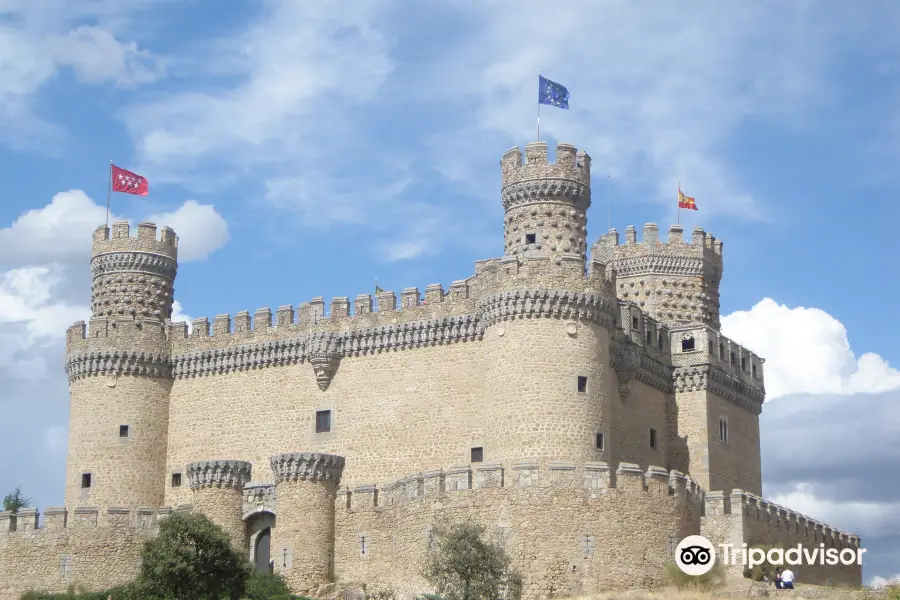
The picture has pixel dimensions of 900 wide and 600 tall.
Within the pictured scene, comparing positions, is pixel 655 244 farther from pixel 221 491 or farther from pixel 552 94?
pixel 221 491

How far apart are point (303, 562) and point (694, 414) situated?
1459cm

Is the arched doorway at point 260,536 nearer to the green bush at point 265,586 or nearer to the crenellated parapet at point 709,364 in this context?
the green bush at point 265,586

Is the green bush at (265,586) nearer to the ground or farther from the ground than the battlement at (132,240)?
nearer to the ground

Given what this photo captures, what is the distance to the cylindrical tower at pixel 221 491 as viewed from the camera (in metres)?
44.6

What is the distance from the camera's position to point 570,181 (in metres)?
47.2

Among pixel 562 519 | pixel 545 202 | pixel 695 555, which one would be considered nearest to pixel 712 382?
pixel 545 202

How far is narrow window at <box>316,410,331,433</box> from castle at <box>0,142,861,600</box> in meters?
0.10

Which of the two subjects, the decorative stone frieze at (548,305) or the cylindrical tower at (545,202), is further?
the cylindrical tower at (545,202)

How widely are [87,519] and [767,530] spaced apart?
1918 centimetres

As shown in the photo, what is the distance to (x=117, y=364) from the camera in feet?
171

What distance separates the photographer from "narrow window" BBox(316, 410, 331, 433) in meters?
49.6

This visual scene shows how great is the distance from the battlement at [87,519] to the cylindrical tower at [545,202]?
12684 mm

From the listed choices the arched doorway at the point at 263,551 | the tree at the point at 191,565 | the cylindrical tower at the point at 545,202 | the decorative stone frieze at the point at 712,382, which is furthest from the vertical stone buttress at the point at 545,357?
the tree at the point at 191,565

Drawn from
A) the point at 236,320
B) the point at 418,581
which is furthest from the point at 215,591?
the point at 236,320
